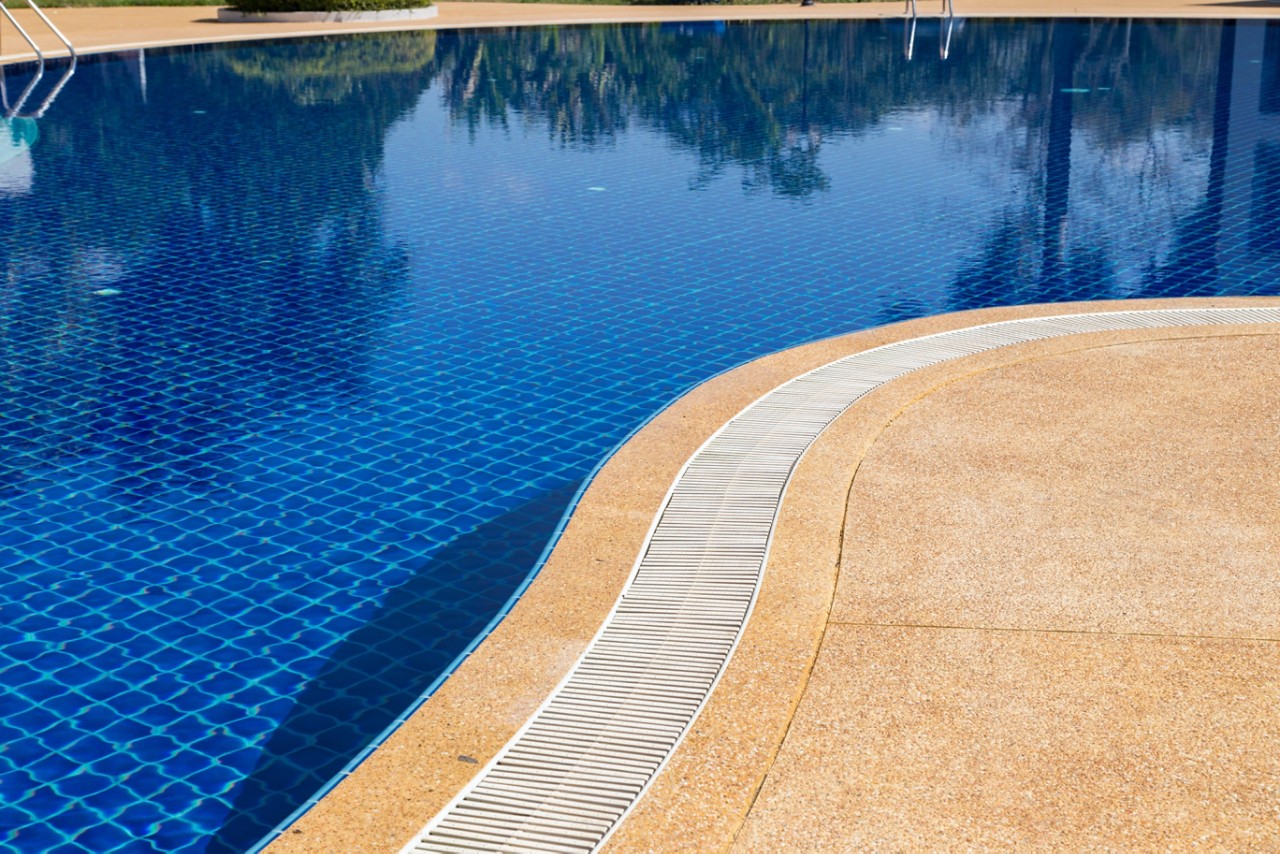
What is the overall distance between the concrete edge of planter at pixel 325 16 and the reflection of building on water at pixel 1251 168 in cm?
1826

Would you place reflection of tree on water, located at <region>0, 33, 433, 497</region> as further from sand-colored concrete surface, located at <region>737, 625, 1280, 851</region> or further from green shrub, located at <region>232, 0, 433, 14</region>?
green shrub, located at <region>232, 0, 433, 14</region>

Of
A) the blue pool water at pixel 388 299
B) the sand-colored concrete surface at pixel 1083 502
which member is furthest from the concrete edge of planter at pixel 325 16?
the sand-colored concrete surface at pixel 1083 502

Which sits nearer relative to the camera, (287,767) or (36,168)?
(287,767)

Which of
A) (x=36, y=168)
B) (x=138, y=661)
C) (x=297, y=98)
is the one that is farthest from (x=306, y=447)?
(x=297, y=98)

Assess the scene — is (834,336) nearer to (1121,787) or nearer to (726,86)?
(1121,787)

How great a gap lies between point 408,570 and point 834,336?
173 inches

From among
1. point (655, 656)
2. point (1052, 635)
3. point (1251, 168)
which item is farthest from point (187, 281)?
point (1251, 168)

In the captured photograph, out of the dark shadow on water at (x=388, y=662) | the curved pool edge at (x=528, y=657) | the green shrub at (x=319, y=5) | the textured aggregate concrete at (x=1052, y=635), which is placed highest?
the green shrub at (x=319, y=5)

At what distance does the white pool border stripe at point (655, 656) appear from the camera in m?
4.25

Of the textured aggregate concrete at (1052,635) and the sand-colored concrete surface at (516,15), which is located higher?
the sand-colored concrete surface at (516,15)

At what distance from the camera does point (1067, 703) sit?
4695 mm

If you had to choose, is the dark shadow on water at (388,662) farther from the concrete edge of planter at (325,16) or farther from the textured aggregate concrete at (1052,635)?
the concrete edge of planter at (325,16)

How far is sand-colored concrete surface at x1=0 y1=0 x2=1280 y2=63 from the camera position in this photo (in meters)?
28.5

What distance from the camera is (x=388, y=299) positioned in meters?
11.1
